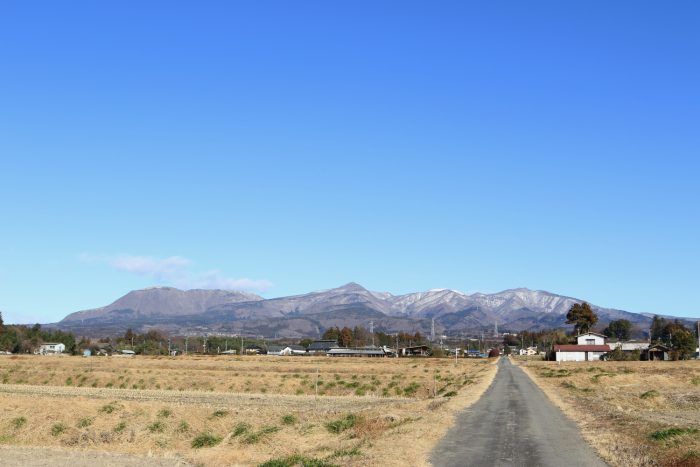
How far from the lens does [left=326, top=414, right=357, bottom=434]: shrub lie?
34591mm

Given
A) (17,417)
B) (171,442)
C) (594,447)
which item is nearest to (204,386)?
(17,417)

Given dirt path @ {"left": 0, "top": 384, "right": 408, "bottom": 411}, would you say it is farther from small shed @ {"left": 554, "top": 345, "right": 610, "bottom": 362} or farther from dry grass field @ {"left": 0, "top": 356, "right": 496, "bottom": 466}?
small shed @ {"left": 554, "top": 345, "right": 610, "bottom": 362}

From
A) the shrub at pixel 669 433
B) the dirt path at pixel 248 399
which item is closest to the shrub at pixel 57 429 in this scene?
the dirt path at pixel 248 399

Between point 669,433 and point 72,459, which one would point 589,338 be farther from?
point 72,459

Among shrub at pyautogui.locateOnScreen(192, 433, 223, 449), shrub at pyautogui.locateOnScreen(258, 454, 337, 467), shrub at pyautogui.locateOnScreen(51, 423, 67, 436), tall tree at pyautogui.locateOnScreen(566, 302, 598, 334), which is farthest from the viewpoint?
tall tree at pyautogui.locateOnScreen(566, 302, 598, 334)

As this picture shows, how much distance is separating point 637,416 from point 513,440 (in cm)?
1423

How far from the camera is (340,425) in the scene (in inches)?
1393

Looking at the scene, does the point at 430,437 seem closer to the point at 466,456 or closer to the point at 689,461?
the point at 466,456

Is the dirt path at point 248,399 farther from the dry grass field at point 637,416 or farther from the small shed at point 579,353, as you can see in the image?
the small shed at point 579,353

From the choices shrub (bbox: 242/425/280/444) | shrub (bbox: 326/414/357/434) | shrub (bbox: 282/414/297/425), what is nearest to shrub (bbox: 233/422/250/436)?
shrub (bbox: 242/425/280/444)

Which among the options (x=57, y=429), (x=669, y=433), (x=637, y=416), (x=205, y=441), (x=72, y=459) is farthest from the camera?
(x=637, y=416)

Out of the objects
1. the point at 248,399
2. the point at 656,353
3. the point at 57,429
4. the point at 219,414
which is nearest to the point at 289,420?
the point at 219,414

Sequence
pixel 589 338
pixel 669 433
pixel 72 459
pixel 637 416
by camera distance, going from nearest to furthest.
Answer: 1. pixel 669 433
2. pixel 72 459
3. pixel 637 416
4. pixel 589 338

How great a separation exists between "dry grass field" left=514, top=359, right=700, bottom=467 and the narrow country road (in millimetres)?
1002
